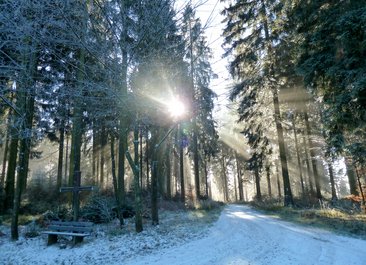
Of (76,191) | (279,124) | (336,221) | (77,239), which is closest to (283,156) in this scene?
(279,124)

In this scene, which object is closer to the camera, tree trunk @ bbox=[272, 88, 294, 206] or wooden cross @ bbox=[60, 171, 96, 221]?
wooden cross @ bbox=[60, 171, 96, 221]

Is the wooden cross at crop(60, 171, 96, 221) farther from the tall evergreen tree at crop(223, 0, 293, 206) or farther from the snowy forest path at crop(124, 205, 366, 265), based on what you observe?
the tall evergreen tree at crop(223, 0, 293, 206)

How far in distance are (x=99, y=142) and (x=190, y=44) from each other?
62.0 feet

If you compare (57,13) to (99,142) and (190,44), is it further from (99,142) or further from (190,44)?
(99,142)

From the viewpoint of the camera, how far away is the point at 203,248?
6.69 metres

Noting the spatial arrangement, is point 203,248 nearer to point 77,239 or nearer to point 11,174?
point 77,239

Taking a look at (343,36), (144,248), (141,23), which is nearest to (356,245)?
(144,248)

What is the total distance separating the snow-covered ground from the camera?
18.4ft

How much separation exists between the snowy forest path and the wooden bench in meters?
2.57

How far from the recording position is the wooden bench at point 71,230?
797 cm

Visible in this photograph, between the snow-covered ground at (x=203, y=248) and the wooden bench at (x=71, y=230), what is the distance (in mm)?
317

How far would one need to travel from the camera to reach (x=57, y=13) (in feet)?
13.3

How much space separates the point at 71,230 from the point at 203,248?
4310 mm

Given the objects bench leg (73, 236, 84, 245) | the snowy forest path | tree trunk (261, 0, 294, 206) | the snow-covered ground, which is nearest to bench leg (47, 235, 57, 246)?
the snow-covered ground
